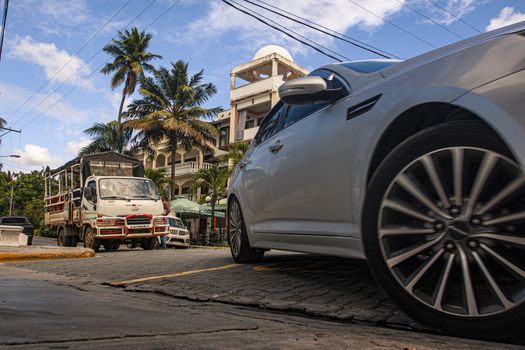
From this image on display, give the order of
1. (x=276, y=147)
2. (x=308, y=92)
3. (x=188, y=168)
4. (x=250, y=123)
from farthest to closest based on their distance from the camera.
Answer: (x=188, y=168) → (x=250, y=123) → (x=276, y=147) → (x=308, y=92)

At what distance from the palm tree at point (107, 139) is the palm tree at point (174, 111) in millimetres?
3833

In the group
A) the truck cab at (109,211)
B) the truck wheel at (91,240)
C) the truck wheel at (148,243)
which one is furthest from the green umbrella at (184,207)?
the truck wheel at (91,240)

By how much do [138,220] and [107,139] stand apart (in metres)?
24.9

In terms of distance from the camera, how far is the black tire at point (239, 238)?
4750 millimetres

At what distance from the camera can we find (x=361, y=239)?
2.58 m

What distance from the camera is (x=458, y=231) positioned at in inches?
78.9

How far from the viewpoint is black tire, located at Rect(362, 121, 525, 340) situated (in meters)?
1.88

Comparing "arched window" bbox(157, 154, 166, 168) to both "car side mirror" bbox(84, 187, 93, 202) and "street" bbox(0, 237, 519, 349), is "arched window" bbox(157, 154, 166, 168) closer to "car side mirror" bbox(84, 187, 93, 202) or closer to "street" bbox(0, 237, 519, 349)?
"car side mirror" bbox(84, 187, 93, 202)

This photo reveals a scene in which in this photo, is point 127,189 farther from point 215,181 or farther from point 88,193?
point 215,181

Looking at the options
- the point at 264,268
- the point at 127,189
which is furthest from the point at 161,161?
the point at 264,268

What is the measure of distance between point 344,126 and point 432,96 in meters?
0.72

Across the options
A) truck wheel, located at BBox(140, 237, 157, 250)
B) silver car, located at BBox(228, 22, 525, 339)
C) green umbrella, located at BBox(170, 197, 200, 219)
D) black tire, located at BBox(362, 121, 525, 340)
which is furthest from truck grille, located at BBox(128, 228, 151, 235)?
black tire, located at BBox(362, 121, 525, 340)

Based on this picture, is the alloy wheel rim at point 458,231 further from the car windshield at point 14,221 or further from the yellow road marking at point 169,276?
the car windshield at point 14,221

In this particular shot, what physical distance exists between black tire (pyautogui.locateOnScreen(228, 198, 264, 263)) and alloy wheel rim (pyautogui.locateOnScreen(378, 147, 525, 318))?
258cm
